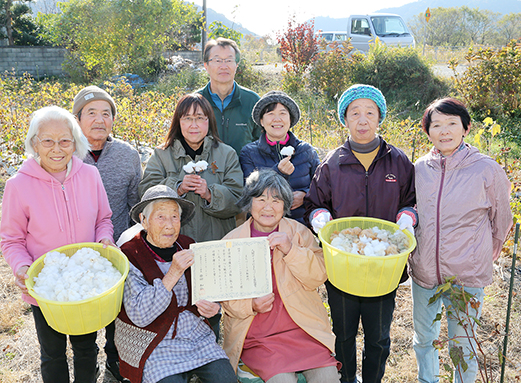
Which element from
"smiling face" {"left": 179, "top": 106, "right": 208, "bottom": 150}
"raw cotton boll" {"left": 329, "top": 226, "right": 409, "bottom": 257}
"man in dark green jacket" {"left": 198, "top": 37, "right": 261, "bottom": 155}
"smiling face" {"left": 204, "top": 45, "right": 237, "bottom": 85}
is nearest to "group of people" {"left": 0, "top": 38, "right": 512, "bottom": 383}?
"raw cotton boll" {"left": 329, "top": 226, "right": 409, "bottom": 257}

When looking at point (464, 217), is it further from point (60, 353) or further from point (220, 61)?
point (60, 353)

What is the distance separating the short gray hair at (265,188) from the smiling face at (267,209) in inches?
0.9

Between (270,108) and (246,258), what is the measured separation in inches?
48.9

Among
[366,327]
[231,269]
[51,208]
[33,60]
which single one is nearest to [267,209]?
[231,269]

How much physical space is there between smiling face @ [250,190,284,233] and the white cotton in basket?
0.94 metres

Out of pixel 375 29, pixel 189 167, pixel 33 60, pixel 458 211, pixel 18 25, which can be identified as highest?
pixel 18 25

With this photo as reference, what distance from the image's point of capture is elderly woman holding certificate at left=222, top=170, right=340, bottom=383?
237 centimetres

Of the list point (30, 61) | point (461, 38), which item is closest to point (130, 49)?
point (30, 61)

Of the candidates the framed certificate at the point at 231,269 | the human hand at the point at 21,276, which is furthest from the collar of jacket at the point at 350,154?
the human hand at the point at 21,276

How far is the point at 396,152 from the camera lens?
2.57 meters

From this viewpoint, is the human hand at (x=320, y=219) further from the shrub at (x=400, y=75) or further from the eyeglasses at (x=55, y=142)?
the shrub at (x=400, y=75)

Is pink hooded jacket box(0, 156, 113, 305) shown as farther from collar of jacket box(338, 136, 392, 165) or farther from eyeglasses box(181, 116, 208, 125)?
collar of jacket box(338, 136, 392, 165)

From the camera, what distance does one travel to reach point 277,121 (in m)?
2.98

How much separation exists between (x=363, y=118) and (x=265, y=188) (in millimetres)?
782
